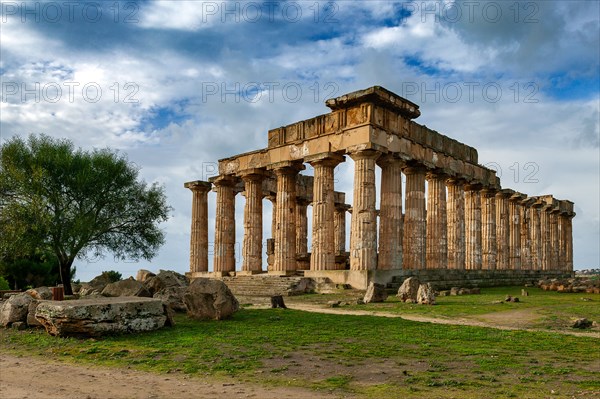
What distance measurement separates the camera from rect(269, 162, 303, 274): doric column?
31.1 metres

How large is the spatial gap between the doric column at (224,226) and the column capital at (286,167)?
5247 millimetres

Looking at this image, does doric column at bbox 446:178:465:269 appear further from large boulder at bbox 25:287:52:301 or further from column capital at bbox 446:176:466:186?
large boulder at bbox 25:287:52:301

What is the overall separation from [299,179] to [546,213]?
79.3 ft

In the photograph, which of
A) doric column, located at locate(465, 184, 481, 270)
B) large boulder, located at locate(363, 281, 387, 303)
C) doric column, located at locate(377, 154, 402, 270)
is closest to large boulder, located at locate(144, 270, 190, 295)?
large boulder, located at locate(363, 281, 387, 303)

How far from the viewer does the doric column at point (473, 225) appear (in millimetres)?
35906

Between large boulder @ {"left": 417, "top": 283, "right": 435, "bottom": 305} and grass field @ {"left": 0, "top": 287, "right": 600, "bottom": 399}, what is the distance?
5238 mm

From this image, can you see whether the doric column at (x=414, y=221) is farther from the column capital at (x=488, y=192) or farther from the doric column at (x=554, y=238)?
the doric column at (x=554, y=238)

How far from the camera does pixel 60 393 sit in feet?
23.4

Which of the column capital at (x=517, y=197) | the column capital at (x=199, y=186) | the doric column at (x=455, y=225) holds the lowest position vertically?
the doric column at (x=455, y=225)

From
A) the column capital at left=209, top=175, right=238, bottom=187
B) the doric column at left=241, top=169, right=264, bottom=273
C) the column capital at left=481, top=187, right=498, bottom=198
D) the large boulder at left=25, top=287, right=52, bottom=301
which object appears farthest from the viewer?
the column capital at left=481, top=187, right=498, bottom=198

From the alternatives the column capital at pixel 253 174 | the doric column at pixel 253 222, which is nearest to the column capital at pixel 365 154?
the column capital at pixel 253 174

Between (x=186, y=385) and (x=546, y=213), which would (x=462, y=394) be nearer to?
(x=186, y=385)

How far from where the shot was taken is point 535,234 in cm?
4569

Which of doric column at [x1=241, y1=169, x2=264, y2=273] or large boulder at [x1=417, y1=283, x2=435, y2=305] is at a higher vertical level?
doric column at [x1=241, y1=169, x2=264, y2=273]
